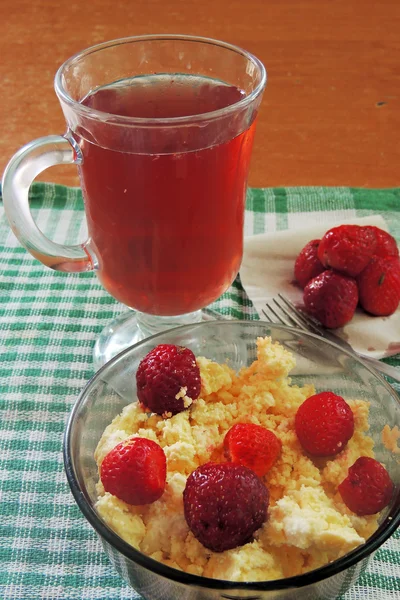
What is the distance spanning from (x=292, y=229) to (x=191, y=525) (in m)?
0.82

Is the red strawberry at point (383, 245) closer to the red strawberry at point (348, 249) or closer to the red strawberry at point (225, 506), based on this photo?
the red strawberry at point (348, 249)

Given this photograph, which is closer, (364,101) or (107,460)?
(107,460)

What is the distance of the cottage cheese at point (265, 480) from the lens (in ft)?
2.39

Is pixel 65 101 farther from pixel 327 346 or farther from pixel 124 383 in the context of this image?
pixel 327 346

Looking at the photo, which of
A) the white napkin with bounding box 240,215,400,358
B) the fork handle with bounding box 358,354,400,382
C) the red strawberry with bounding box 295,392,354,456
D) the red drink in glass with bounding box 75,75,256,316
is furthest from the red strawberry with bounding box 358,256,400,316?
the red strawberry with bounding box 295,392,354,456

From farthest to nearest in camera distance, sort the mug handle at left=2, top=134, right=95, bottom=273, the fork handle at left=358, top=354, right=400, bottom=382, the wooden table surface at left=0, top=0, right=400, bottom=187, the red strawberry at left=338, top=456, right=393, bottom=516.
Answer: the wooden table surface at left=0, top=0, right=400, bottom=187 → the fork handle at left=358, top=354, right=400, bottom=382 → the mug handle at left=2, top=134, right=95, bottom=273 → the red strawberry at left=338, top=456, right=393, bottom=516

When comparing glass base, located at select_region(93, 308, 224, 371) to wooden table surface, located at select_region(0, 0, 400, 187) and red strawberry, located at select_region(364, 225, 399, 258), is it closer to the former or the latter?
red strawberry, located at select_region(364, 225, 399, 258)

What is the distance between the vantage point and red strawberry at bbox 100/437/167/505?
77 cm

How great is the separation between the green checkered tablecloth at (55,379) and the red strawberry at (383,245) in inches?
7.3

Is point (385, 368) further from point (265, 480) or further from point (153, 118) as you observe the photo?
point (153, 118)

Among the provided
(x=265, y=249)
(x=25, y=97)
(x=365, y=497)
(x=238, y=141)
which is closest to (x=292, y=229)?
(x=265, y=249)

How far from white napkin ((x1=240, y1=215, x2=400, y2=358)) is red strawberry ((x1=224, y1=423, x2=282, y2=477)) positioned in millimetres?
388

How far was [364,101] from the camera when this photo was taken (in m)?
1.93

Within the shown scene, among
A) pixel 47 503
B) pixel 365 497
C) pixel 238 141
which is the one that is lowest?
pixel 47 503
